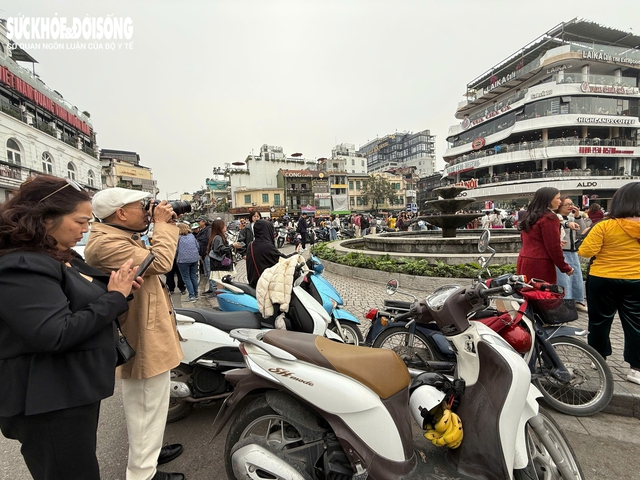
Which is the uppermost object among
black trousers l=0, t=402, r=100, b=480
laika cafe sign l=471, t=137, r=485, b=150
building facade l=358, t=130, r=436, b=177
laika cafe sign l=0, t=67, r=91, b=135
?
building facade l=358, t=130, r=436, b=177

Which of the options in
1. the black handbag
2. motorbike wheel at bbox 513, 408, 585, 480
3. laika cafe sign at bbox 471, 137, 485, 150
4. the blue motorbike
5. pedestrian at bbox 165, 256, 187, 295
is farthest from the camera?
laika cafe sign at bbox 471, 137, 485, 150

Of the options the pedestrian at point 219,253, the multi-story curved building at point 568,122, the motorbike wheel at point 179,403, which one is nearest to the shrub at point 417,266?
the pedestrian at point 219,253

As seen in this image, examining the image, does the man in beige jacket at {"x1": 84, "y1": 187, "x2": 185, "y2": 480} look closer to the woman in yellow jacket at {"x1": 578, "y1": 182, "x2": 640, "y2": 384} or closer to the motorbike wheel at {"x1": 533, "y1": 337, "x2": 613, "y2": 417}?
the motorbike wheel at {"x1": 533, "y1": 337, "x2": 613, "y2": 417}

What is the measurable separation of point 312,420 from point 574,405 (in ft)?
8.20

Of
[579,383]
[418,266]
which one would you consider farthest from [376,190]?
[579,383]

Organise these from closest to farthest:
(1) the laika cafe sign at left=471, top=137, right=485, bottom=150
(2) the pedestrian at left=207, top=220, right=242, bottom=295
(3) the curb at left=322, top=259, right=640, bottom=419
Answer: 1. (3) the curb at left=322, top=259, right=640, bottom=419
2. (2) the pedestrian at left=207, top=220, right=242, bottom=295
3. (1) the laika cafe sign at left=471, top=137, right=485, bottom=150

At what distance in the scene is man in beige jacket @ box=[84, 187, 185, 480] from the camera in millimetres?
1814

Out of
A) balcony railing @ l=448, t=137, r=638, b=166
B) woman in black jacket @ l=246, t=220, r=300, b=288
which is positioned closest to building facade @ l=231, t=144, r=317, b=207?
balcony railing @ l=448, t=137, r=638, b=166

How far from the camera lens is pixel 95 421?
1511 mm

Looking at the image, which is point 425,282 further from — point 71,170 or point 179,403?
point 71,170

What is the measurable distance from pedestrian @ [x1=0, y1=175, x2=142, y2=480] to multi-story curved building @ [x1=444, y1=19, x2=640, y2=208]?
138 ft

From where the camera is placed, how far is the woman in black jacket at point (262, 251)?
4.59 m

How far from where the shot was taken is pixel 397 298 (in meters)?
5.85

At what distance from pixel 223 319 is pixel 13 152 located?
28911 mm
